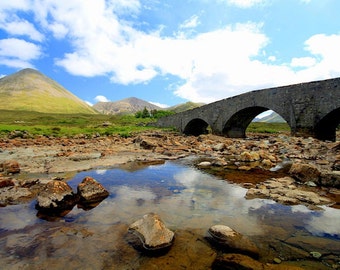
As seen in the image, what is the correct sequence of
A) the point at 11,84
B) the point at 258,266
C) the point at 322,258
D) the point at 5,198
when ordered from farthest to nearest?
the point at 11,84, the point at 5,198, the point at 322,258, the point at 258,266

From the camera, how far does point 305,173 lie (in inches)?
253

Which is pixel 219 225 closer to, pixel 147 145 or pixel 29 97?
pixel 147 145

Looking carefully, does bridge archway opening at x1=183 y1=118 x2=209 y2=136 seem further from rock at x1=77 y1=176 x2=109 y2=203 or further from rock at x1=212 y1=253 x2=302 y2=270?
rock at x1=212 y1=253 x2=302 y2=270

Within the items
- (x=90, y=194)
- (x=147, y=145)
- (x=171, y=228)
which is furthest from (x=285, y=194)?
(x=147, y=145)

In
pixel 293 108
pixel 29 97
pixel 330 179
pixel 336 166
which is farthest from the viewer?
pixel 29 97

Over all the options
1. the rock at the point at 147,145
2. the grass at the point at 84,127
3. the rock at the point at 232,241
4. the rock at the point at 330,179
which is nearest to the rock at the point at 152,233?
the rock at the point at 232,241

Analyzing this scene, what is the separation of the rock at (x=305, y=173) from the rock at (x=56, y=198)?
585cm

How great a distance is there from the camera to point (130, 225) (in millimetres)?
3703

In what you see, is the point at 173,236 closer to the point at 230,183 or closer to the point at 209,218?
the point at 209,218

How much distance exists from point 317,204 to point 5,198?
6.54 meters

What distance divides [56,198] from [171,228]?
240 cm

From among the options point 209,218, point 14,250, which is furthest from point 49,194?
point 209,218

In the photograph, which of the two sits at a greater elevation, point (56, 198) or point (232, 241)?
point (56, 198)

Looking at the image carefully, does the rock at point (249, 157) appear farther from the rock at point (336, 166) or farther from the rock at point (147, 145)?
the rock at point (147, 145)
